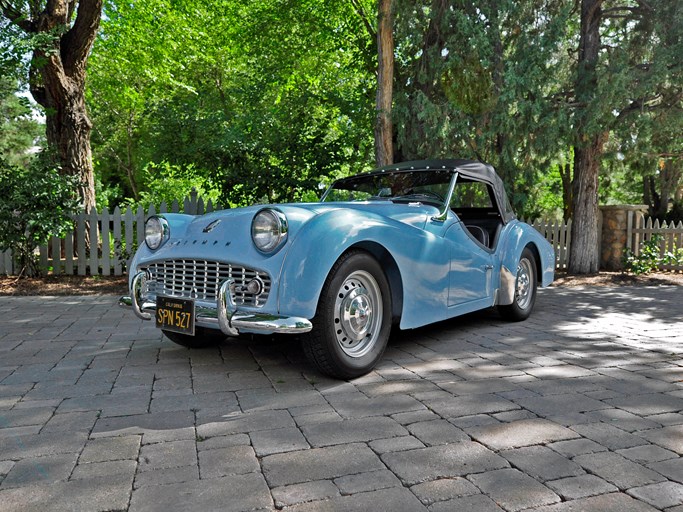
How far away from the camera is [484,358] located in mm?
4121

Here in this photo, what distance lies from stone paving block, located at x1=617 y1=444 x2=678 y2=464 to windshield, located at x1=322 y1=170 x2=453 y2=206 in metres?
2.68

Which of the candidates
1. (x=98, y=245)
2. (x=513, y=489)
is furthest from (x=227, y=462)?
(x=98, y=245)

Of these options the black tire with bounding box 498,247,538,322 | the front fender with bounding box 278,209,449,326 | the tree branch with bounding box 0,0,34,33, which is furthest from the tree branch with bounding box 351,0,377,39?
the front fender with bounding box 278,209,449,326

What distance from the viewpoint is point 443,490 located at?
2.04m

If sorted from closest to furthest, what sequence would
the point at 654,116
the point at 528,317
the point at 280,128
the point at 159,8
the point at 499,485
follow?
the point at 499,485
the point at 528,317
the point at 654,116
the point at 280,128
the point at 159,8

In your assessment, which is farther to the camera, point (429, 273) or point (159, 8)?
point (159, 8)

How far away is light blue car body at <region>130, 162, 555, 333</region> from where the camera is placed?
127 inches

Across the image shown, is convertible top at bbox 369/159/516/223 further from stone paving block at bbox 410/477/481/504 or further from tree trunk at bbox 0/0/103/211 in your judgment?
tree trunk at bbox 0/0/103/211

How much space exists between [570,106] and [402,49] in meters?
3.89

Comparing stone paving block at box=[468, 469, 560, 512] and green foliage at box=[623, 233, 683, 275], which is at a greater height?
green foliage at box=[623, 233, 683, 275]

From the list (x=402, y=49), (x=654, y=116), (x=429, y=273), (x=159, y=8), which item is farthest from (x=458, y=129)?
(x=159, y=8)

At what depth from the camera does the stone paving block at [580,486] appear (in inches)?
78.7

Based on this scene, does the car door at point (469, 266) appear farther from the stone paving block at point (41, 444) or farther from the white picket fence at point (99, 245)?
the white picket fence at point (99, 245)

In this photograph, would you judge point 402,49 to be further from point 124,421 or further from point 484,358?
point 124,421
